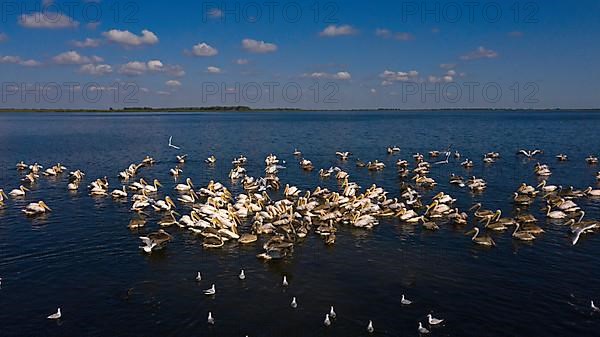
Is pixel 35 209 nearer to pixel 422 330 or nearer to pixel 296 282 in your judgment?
pixel 296 282

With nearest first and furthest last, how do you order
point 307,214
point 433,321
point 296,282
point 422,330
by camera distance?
point 422,330 → point 433,321 → point 296,282 → point 307,214

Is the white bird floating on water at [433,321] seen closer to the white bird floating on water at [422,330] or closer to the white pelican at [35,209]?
the white bird floating on water at [422,330]

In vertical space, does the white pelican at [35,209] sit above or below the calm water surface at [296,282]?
above

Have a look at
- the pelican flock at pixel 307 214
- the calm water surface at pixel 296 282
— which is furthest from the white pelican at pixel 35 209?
the calm water surface at pixel 296 282

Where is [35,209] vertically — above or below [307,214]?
below

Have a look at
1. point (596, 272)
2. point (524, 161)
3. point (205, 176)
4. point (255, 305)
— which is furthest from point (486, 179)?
point (255, 305)

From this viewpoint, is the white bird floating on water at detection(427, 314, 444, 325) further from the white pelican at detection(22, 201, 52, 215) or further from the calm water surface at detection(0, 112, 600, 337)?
the white pelican at detection(22, 201, 52, 215)

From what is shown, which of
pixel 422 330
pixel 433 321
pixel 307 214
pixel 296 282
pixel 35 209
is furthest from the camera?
pixel 35 209

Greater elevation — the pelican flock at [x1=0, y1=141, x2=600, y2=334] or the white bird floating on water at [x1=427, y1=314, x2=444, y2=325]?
the pelican flock at [x1=0, y1=141, x2=600, y2=334]

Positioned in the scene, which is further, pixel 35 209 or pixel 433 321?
pixel 35 209

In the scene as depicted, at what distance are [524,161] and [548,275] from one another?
117 feet

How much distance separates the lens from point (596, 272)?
19.2 meters

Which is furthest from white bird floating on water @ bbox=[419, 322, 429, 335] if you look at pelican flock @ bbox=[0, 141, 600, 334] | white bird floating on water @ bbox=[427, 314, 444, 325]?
white bird floating on water @ bbox=[427, 314, 444, 325]

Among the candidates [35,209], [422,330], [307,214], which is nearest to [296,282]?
[422,330]
